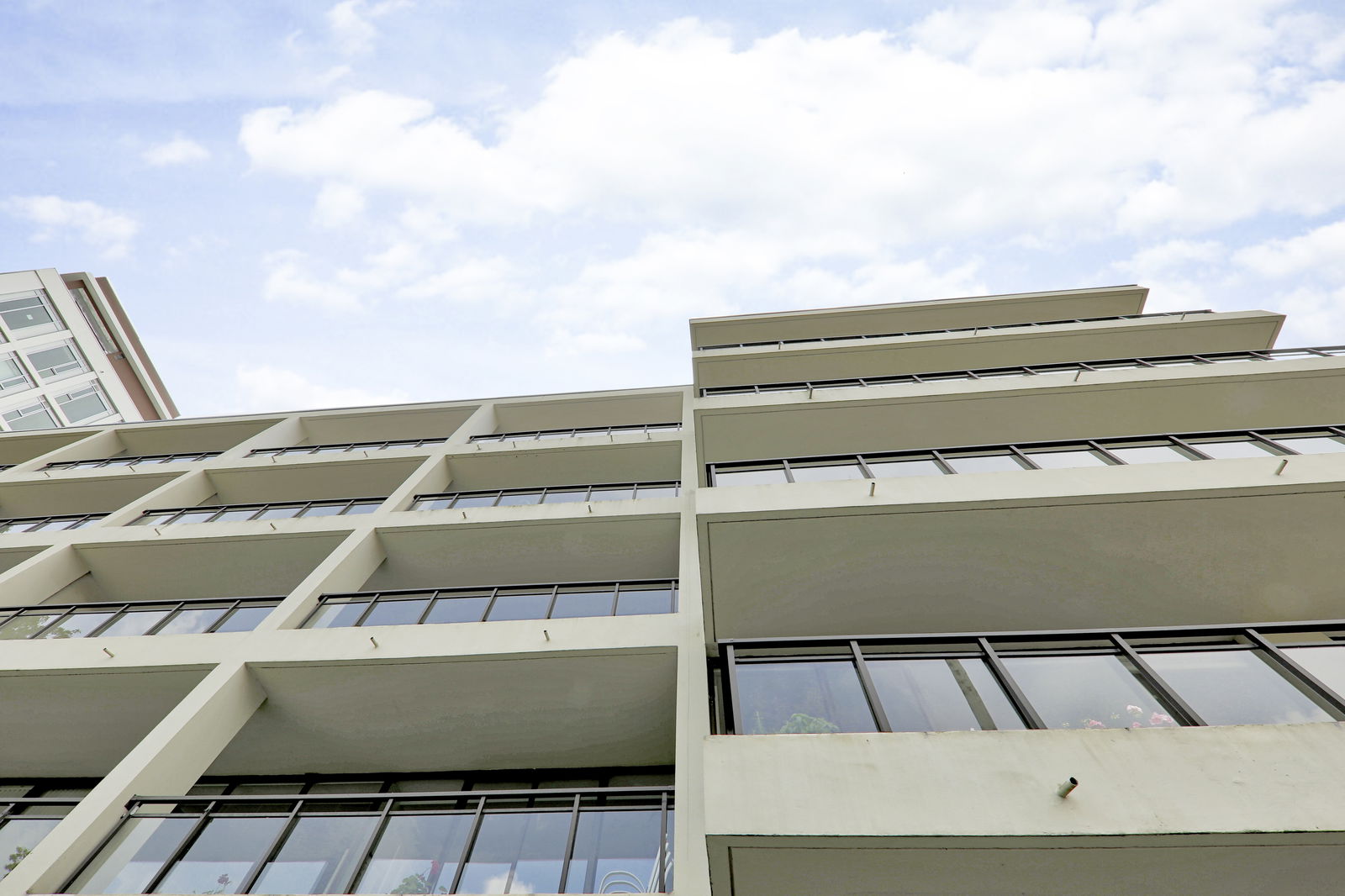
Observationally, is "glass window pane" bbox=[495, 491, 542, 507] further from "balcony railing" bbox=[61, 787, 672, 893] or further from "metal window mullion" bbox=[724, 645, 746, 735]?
"metal window mullion" bbox=[724, 645, 746, 735]

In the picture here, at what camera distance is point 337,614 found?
11.0 meters

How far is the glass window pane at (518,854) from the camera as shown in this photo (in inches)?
250

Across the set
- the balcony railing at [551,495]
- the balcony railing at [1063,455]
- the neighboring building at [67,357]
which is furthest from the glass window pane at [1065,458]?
the neighboring building at [67,357]

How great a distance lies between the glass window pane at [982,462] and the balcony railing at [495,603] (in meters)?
5.65

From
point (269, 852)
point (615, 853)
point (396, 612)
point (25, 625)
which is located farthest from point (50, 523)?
point (615, 853)

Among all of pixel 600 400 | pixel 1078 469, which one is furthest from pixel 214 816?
pixel 600 400

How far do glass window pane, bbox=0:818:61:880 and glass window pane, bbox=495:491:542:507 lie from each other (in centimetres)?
876

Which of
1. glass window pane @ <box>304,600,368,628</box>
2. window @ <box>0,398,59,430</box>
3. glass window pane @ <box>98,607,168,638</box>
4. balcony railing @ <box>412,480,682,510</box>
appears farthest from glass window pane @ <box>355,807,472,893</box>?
window @ <box>0,398,59,430</box>

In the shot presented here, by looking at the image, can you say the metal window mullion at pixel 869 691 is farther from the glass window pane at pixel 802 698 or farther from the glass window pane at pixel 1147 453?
the glass window pane at pixel 1147 453

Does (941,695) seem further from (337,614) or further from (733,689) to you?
(337,614)

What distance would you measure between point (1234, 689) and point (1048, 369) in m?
12.3

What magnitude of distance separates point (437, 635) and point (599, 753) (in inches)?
132

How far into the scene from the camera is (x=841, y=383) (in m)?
17.5

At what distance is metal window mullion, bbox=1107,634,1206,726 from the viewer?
18.9 feet
